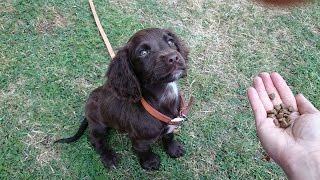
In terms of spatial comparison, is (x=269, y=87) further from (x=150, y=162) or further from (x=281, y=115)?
(x=150, y=162)

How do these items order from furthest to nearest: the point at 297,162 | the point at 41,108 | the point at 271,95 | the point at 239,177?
1. the point at 41,108
2. the point at 239,177
3. the point at 271,95
4. the point at 297,162

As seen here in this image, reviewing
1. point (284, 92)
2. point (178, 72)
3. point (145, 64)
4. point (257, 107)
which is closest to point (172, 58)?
point (178, 72)

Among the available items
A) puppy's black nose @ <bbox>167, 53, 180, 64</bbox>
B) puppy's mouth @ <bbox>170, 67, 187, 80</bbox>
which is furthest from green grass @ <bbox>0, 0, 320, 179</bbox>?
puppy's black nose @ <bbox>167, 53, 180, 64</bbox>

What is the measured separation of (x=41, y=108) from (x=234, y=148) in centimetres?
198

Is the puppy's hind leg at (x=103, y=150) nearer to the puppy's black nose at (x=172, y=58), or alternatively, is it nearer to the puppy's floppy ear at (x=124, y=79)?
the puppy's floppy ear at (x=124, y=79)

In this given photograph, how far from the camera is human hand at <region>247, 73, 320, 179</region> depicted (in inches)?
103

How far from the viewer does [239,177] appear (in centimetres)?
378

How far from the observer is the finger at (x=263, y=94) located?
3.18 meters

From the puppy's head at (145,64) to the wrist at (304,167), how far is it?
969mm

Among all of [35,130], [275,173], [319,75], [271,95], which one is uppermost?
[271,95]

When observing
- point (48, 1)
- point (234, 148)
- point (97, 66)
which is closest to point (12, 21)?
point (48, 1)

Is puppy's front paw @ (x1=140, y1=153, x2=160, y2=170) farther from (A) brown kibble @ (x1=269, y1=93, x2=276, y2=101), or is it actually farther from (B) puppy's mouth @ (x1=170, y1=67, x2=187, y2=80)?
(A) brown kibble @ (x1=269, y1=93, x2=276, y2=101)

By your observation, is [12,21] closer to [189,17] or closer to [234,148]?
[189,17]

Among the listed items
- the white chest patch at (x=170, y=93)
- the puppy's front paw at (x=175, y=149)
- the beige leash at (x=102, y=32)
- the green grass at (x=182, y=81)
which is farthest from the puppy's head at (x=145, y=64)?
the beige leash at (x=102, y=32)
